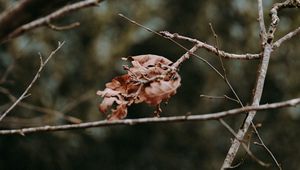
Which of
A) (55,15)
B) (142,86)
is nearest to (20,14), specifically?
(55,15)

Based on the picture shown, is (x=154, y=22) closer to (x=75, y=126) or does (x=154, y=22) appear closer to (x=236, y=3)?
(x=236, y=3)

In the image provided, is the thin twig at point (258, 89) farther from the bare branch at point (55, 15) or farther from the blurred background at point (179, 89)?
the blurred background at point (179, 89)

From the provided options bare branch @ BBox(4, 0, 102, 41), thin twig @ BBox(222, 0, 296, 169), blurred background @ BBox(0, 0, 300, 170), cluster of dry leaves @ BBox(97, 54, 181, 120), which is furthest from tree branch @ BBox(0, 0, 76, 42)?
blurred background @ BBox(0, 0, 300, 170)

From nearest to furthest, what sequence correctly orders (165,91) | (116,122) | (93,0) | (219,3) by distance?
(93,0)
(116,122)
(165,91)
(219,3)

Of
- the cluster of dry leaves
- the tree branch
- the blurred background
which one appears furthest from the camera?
the blurred background

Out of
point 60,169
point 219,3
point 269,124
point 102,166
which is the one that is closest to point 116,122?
point 60,169

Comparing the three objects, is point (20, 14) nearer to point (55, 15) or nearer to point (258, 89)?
point (55, 15)

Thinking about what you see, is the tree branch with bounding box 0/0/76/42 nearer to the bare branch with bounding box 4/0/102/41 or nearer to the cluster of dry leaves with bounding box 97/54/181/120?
the bare branch with bounding box 4/0/102/41
